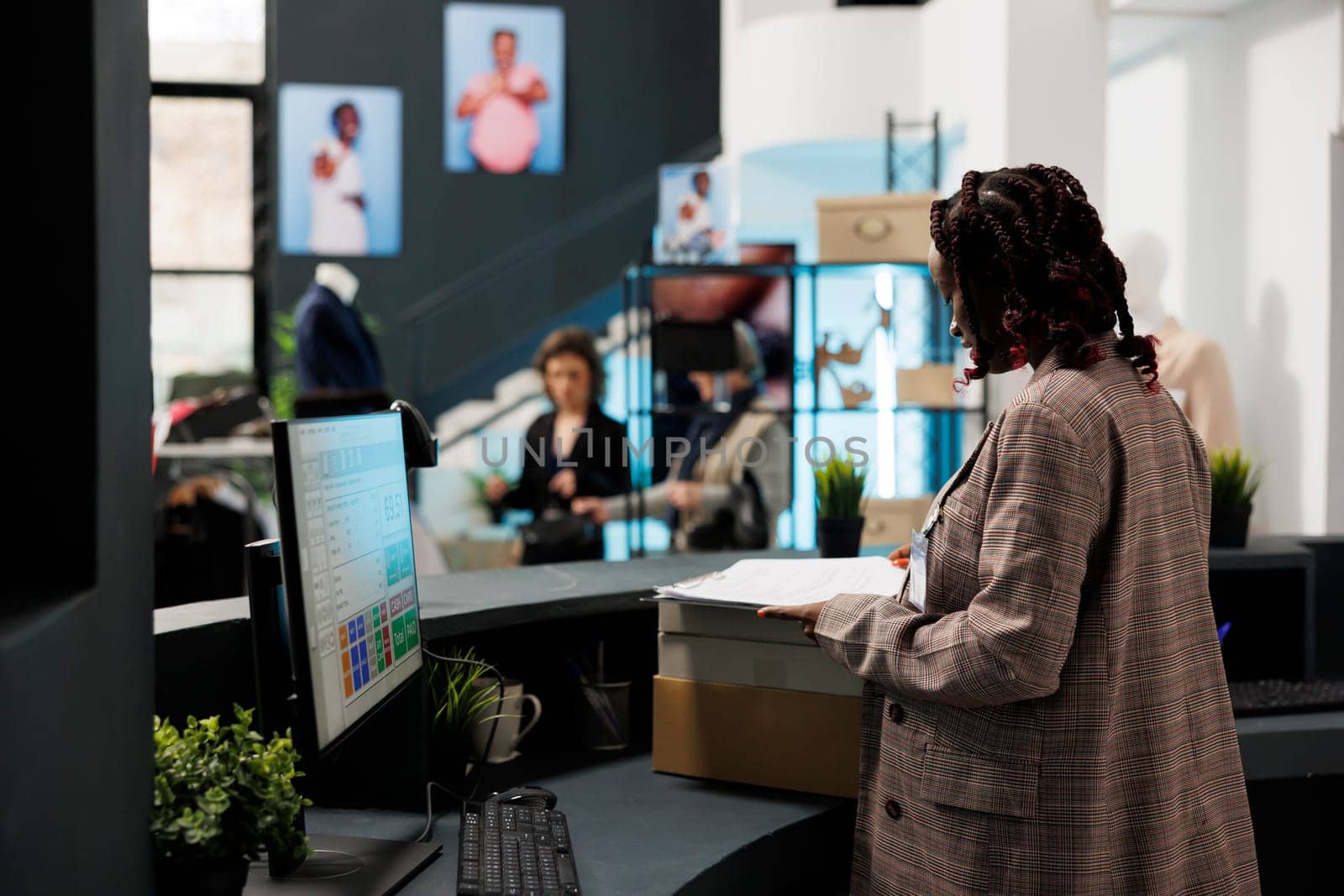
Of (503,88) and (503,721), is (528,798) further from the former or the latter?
(503,88)

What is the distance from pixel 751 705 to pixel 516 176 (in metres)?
7.70

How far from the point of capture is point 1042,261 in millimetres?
1334

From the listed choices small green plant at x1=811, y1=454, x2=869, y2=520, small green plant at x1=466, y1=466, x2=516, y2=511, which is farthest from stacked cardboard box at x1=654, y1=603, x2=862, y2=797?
small green plant at x1=466, y1=466, x2=516, y2=511

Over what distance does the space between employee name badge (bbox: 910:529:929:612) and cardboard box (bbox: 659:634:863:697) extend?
25 cm

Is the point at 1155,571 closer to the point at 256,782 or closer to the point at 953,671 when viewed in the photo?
the point at 953,671

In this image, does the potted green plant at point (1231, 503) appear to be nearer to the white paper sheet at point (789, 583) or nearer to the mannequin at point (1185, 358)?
the white paper sheet at point (789, 583)

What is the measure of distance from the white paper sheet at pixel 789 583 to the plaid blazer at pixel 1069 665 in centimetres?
30

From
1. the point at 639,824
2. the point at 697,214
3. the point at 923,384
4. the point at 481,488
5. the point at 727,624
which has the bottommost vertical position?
the point at 639,824

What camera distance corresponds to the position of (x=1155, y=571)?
1.34 m

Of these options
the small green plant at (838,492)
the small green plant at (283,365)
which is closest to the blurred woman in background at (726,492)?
the small green plant at (838,492)

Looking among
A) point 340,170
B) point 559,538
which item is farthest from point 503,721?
point 340,170

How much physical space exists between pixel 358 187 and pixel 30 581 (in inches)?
326

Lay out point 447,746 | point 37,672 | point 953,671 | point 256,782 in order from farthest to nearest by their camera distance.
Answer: point 447,746 → point 953,671 → point 256,782 → point 37,672

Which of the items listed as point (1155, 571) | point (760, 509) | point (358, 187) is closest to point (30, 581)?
point (1155, 571)
